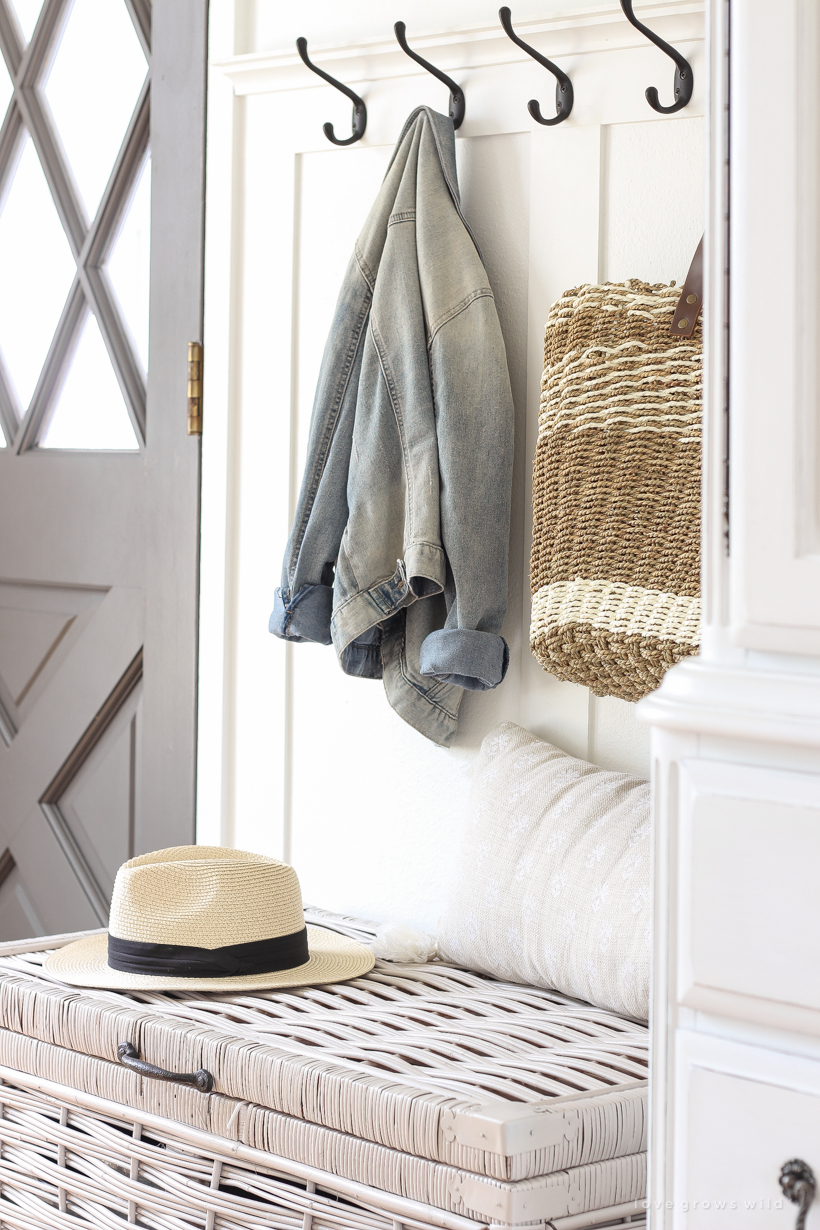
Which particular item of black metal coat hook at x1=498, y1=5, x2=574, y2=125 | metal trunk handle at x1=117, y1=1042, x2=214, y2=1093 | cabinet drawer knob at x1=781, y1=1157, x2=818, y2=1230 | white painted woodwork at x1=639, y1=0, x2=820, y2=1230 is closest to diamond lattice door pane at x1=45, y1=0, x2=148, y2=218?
black metal coat hook at x1=498, y1=5, x2=574, y2=125

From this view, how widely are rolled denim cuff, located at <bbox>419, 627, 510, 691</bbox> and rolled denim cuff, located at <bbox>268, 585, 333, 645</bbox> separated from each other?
17cm

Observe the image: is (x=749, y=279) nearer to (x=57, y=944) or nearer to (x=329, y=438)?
(x=329, y=438)

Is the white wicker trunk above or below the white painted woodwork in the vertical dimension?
below

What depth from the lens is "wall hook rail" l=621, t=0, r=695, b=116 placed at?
1.51 metres

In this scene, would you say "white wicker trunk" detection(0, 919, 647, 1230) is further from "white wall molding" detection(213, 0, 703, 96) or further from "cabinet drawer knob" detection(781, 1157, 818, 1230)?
"white wall molding" detection(213, 0, 703, 96)

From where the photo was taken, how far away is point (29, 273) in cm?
236

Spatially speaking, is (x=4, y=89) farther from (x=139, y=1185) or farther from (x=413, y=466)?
(x=139, y=1185)

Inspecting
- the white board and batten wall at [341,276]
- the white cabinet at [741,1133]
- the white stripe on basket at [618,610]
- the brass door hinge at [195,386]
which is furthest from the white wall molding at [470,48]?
the white cabinet at [741,1133]

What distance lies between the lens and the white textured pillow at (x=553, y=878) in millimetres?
1386

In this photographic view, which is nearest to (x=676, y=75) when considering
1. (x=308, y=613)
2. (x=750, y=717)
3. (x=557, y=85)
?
(x=557, y=85)

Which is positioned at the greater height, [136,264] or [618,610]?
[136,264]

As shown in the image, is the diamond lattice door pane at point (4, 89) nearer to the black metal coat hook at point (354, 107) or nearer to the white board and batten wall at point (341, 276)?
the white board and batten wall at point (341, 276)

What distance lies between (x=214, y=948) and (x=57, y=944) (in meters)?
0.32

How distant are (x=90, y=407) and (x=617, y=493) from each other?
46.5 inches
